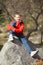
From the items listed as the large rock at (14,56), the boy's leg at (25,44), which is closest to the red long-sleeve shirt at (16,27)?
the boy's leg at (25,44)

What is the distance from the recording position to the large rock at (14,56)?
33.5 ft

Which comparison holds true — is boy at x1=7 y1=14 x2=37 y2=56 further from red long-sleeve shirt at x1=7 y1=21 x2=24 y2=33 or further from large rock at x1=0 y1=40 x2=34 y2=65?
large rock at x1=0 y1=40 x2=34 y2=65

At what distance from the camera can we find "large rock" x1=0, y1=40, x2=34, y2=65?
402 inches

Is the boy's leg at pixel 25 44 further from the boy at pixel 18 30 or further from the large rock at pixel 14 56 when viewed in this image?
the large rock at pixel 14 56

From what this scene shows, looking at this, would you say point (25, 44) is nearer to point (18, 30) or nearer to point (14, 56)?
point (18, 30)

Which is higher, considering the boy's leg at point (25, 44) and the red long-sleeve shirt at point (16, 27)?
the red long-sleeve shirt at point (16, 27)

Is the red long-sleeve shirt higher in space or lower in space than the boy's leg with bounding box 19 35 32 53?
higher

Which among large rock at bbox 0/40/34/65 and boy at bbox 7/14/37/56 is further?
boy at bbox 7/14/37/56

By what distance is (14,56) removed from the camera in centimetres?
1030

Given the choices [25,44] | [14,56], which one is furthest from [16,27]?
[14,56]

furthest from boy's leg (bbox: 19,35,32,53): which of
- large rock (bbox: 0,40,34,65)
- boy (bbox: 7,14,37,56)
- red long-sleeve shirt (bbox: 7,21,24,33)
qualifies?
large rock (bbox: 0,40,34,65)

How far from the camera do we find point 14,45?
10.5 meters

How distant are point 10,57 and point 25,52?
655 mm

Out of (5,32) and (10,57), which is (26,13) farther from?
(10,57)
